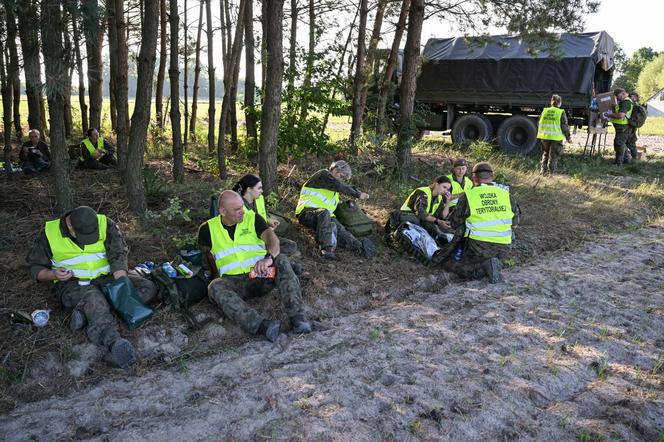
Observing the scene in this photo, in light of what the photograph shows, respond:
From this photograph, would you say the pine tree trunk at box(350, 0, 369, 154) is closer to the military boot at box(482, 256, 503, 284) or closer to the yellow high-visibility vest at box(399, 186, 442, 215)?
the yellow high-visibility vest at box(399, 186, 442, 215)

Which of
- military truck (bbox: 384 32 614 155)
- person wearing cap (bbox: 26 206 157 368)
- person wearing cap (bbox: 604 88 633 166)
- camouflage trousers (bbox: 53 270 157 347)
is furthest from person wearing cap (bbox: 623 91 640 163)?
person wearing cap (bbox: 26 206 157 368)

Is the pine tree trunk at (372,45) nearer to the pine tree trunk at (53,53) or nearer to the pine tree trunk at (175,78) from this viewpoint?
the pine tree trunk at (175,78)

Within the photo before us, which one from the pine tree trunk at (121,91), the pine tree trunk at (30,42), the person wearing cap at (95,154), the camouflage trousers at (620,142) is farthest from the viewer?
the camouflage trousers at (620,142)

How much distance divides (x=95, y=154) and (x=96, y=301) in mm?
6375

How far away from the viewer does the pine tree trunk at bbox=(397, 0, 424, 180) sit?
8.36m

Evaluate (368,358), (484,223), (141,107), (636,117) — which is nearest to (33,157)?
(141,107)

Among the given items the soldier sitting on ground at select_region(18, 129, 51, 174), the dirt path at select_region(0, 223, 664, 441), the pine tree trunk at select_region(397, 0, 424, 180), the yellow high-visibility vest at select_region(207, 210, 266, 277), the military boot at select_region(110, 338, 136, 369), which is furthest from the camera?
the soldier sitting on ground at select_region(18, 129, 51, 174)

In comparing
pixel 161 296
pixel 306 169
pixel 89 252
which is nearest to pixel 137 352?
pixel 161 296

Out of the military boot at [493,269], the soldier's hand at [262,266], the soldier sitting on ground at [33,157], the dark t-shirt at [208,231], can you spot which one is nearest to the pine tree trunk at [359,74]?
the military boot at [493,269]

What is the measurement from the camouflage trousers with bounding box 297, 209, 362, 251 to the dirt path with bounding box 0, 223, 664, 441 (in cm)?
117

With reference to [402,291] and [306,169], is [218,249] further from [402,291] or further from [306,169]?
[306,169]

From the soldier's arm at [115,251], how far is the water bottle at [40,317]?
0.58 m

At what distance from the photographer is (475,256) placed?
576 centimetres

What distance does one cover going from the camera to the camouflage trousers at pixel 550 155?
1088 centimetres
